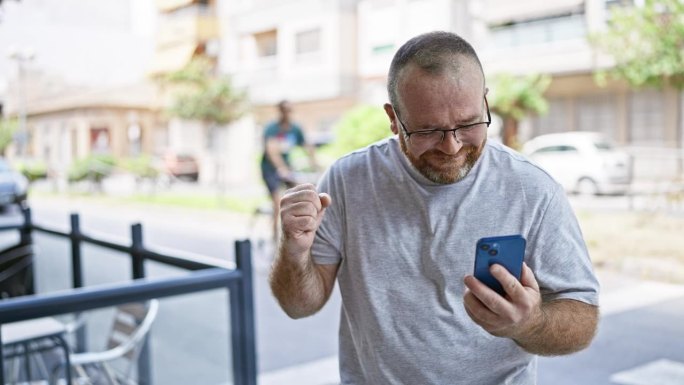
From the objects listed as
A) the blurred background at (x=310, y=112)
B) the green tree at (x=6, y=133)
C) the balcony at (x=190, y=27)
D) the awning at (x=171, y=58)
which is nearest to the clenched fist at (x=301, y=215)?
the blurred background at (x=310, y=112)

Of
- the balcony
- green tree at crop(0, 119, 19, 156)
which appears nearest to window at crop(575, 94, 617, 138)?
the balcony

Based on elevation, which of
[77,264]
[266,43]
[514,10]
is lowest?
[77,264]

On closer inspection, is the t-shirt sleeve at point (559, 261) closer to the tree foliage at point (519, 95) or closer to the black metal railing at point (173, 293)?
the black metal railing at point (173, 293)

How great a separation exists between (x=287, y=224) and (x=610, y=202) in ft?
42.1

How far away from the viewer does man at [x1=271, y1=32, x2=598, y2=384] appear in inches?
65.3

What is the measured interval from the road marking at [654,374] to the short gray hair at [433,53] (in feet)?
12.1

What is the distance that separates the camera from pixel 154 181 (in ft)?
77.4

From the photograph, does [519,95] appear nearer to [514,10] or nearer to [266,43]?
[514,10]

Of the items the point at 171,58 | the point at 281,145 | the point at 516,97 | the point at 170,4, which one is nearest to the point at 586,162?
the point at 516,97

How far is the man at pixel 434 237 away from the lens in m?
1.66

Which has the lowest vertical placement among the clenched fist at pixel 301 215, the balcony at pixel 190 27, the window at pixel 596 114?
the clenched fist at pixel 301 215

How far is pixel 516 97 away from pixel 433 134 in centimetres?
1928

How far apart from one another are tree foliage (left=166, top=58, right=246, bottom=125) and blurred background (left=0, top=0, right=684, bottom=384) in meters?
0.07

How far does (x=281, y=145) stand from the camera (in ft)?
27.5
